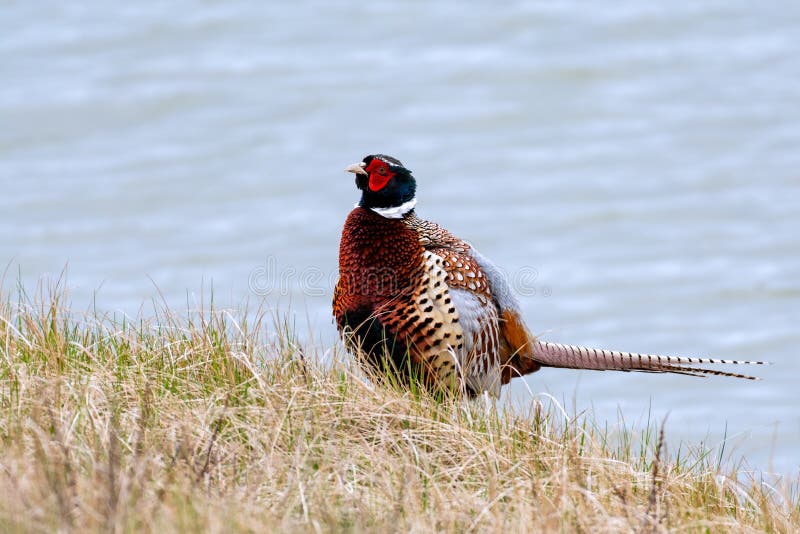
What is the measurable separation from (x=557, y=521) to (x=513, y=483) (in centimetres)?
43

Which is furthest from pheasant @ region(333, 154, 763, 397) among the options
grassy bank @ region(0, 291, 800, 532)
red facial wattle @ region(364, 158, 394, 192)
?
grassy bank @ region(0, 291, 800, 532)

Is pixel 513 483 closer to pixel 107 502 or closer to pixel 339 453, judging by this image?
pixel 339 453

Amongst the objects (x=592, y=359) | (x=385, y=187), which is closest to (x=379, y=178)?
(x=385, y=187)

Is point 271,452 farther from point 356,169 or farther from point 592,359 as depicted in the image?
point 592,359

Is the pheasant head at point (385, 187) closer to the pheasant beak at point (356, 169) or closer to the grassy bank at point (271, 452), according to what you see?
the pheasant beak at point (356, 169)

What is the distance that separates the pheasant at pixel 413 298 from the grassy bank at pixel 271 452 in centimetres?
64

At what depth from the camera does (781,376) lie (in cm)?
1352

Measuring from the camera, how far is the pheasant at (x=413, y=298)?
6.07 meters

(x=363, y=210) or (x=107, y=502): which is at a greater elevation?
(x=363, y=210)

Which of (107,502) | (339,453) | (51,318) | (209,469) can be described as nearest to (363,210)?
(51,318)

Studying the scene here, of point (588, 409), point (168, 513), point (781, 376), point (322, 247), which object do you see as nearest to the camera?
point (168, 513)

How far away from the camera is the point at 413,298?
20.2ft

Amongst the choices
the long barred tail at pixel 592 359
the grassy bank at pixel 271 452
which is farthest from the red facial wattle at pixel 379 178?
the long barred tail at pixel 592 359

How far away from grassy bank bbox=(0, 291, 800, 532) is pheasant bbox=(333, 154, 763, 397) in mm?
641
